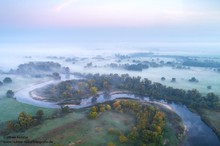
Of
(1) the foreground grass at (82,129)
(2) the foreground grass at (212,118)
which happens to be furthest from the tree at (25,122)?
(2) the foreground grass at (212,118)

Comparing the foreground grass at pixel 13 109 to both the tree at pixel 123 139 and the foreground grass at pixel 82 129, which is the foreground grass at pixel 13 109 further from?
the tree at pixel 123 139

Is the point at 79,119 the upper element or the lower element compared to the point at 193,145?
upper

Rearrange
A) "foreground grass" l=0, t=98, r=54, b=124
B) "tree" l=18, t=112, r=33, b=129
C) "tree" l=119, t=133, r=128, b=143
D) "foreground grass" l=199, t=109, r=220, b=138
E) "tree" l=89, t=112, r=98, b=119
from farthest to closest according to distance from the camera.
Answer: "foreground grass" l=0, t=98, r=54, b=124 → "foreground grass" l=199, t=109, r=220, b=138 → "tree" l=89, t=112, r=98, b=119 → "tree" l=18, t=112, r=33, b=129 → "tree" l=119, t=133, r=128, b=143

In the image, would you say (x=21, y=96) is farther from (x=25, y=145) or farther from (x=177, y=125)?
(x=177, y=125)

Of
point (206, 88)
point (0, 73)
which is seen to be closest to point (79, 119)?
point (206, 88)

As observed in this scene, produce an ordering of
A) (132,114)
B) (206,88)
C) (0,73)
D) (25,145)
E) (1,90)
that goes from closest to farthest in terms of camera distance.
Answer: (25,145) → (132,114) → (1,90) → (206,88) → (0,73)

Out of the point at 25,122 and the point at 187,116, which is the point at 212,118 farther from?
the point at 25,122

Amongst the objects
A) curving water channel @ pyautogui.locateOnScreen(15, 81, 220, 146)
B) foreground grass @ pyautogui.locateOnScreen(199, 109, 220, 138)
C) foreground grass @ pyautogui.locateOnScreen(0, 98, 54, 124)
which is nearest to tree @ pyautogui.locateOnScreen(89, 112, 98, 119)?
foreground grass @ pyautogui.locateOnScreen(0, 98, 54, 124)

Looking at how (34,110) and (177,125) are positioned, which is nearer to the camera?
(177,125)

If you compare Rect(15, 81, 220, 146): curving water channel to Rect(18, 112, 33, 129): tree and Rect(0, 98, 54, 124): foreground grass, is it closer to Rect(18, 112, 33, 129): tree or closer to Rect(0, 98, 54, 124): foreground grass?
Rect(0, 98, 54, 124): foreground grass
